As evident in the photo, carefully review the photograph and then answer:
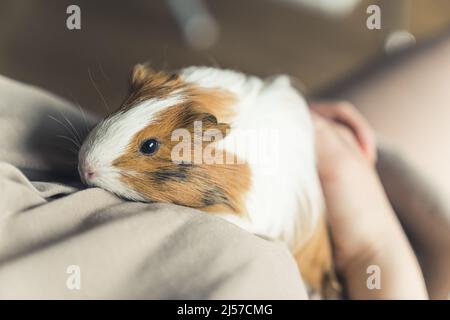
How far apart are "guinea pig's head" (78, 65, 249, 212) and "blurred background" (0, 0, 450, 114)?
3.27ft

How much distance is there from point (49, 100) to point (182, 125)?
199 mm

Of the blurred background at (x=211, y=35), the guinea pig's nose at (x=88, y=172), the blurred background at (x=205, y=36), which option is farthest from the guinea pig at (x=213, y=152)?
the blurred background at (x=211, y=35)

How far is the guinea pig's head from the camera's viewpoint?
64 cm

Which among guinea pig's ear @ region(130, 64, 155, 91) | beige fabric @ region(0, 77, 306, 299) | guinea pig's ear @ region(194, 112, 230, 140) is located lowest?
beige fabric @ region(0, 77, 306, 299)

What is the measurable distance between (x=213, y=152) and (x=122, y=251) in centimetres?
18

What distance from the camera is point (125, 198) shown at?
65 cm

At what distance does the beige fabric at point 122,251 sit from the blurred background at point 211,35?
1.10 metres

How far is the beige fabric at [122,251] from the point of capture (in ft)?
1.73

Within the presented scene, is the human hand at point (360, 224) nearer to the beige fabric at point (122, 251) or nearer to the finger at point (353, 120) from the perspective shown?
the finger at point (353, 120)

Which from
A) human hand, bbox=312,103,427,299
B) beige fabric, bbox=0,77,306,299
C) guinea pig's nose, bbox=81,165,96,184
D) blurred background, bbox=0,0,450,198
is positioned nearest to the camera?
beige fabric, bbox=0,77,306,299

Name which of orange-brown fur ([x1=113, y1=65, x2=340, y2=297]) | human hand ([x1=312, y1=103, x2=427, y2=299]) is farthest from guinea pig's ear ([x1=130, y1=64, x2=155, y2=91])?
human hand ([x1=312, y1=103, x2=427, y2=299])

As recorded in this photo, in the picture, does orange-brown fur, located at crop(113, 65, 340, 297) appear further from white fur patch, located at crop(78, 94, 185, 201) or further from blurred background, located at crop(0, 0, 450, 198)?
blurred background, located at crop(0, 0, 450, 198)
